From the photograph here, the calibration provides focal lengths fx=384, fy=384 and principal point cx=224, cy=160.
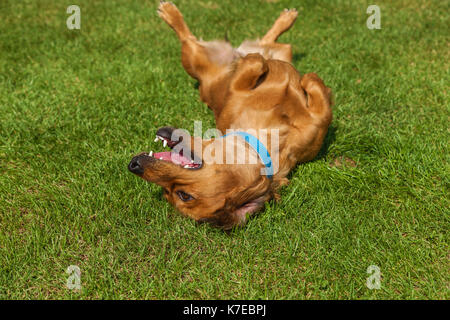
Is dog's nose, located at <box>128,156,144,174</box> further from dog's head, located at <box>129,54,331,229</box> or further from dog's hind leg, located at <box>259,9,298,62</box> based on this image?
dog's hind leg, located at <box>259,9,298,62</box>

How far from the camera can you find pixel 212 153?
10.0 ft

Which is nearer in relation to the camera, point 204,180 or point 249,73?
point 204,180

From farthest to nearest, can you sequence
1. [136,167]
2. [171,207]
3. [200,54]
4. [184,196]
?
[200,54]
[171,207]
[184,196]
[136,167]

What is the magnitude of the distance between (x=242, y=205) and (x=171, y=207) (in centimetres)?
63

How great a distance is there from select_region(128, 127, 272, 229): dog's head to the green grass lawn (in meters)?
0.18

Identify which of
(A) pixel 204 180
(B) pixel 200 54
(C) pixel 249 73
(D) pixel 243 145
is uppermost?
(B) pixel 200 54

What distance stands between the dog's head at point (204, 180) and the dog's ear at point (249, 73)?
0.68 m

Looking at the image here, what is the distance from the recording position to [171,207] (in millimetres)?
3314

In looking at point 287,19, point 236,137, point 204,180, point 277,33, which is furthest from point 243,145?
point 287,19

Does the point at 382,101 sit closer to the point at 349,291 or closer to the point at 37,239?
the point at 349,291

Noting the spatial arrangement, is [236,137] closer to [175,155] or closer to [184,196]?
[175,155]

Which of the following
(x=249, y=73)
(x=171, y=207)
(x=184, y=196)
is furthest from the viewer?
(x=249, y=73)
